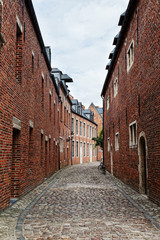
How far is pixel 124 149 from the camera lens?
504 inches

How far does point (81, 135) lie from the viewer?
39.2 m

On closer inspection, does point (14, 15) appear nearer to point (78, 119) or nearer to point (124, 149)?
point (124, 149)

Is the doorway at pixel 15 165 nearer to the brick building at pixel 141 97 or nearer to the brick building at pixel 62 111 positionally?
the brick building at pixel 141 97

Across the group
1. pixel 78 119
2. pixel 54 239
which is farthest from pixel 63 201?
pixel 78 119

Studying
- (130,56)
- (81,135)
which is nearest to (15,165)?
(130,56)

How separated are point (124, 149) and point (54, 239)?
879cm

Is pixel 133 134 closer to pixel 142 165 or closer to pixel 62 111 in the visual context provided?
pixel 142 165

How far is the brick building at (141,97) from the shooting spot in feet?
23.9

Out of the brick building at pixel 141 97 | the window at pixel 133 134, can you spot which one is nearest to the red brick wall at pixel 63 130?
the brick building at pixel 141 97

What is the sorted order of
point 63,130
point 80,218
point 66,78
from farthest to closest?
1. point 66,78
2. point 63,130
3. point 80,218

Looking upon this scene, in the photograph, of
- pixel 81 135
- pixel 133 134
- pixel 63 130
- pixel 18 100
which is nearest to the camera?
pixel 18 100

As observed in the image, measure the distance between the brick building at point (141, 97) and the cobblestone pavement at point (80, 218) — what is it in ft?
3.45

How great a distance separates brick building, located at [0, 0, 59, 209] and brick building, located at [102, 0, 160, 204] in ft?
12.1

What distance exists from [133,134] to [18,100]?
→ 491 cm
